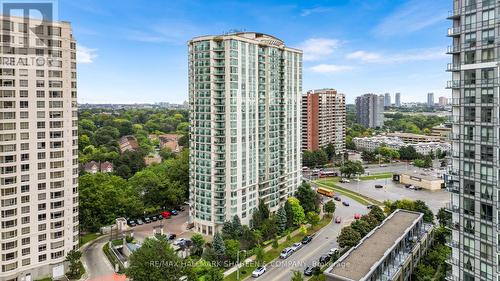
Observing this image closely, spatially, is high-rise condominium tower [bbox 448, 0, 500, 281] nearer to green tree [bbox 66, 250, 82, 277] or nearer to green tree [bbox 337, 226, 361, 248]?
green tree [bbox 337, 226, 361, 248]

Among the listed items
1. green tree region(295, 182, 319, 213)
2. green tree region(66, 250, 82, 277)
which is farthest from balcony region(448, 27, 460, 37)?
green tree region(66, 250, 82, 277)

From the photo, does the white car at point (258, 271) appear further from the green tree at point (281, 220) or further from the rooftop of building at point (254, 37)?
the rooftop of building at point (254, 37)

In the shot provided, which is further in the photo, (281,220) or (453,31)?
(281,220)

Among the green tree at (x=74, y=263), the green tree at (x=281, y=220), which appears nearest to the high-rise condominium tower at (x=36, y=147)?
the green tree at (x=74, y=263)

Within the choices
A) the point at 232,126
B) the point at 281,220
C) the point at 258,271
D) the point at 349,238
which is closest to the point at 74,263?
the point at 258,271

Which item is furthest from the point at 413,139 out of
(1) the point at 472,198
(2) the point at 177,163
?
(1) the point at 472,198

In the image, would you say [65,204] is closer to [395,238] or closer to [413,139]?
[395,238]

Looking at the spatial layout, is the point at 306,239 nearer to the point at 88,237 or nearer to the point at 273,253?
the point at 273,253
